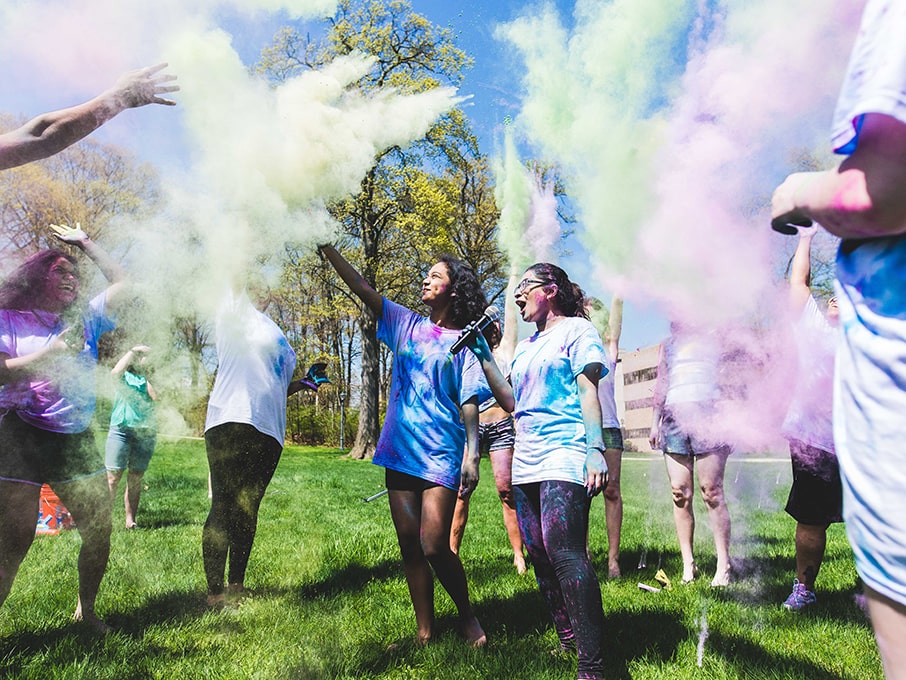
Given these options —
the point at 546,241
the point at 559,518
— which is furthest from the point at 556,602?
the point at 546,241

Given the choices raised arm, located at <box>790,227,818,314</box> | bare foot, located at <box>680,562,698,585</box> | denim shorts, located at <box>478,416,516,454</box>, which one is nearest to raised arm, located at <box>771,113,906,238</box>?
raised arm, located at <box>790,227,818,314</box>

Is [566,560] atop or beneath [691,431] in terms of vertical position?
beneath

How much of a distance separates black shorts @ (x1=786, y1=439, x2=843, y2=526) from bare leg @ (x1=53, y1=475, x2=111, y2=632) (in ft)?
13.0

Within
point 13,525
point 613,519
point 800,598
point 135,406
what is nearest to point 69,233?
point 135,406

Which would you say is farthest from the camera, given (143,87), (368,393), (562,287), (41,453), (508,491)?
(508,491)

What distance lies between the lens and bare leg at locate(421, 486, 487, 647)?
352 centimetres

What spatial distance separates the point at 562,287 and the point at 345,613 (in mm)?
2361

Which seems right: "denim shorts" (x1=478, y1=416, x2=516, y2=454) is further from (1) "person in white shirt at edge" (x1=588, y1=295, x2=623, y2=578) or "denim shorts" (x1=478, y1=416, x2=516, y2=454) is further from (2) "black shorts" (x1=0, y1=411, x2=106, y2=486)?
(2) "black shorts" (x1=0, y1=411, x2=106, y2=486)

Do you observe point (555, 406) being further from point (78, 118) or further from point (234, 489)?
point (78, 118)

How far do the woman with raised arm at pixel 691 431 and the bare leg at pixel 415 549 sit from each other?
1726 mm

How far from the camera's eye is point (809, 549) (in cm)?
420

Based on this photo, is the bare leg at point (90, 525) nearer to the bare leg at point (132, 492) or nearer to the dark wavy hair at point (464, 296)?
the bare leg at point (132, 492)

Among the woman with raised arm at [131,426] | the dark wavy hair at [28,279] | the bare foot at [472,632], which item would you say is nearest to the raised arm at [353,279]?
the woman with raised arm at [131,426]

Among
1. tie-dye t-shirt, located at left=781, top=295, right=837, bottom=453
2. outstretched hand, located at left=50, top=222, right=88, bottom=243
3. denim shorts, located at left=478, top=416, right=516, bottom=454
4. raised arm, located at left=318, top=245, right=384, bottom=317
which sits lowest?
denim shorts, located at left=478, top=416, right=516, bottom=454
